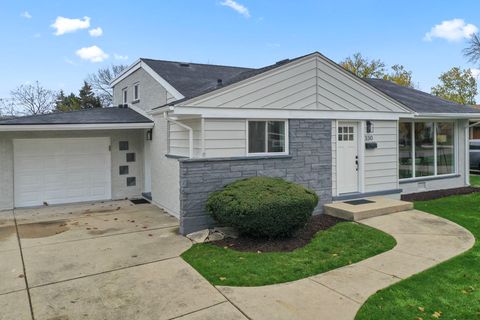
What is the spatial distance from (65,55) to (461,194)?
99.0 feet

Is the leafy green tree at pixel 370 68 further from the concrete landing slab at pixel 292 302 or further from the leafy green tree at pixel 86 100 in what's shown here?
the concrete landing slab at pixel 292 302

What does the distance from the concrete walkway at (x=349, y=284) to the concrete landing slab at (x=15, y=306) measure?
88.0 inches

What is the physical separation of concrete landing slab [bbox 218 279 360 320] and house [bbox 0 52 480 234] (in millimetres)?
3044

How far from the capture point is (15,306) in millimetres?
4180

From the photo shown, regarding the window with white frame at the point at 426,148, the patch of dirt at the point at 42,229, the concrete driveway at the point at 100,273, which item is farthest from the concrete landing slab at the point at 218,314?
the window with white frame at the point at 426,148

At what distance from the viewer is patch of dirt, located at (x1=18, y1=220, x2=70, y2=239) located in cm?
728

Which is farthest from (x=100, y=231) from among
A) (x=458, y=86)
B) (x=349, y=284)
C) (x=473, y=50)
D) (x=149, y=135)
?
(x=458, y=86)

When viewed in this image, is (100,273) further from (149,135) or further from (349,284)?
(149,135)

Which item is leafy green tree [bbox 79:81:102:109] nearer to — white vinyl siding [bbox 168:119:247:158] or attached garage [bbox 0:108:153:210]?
attached garage [bbox 0:108:153:210]

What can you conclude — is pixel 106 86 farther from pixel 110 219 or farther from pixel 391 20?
pixel 110 219

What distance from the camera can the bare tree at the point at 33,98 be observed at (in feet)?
103

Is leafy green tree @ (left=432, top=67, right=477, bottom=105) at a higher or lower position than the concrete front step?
higher

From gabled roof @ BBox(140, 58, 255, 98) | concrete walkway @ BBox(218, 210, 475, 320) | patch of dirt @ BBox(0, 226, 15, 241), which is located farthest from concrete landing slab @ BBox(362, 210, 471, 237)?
patch of dirt @ BBox(0, 226, 15, 241)

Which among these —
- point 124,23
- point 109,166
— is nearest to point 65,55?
point 124,23
